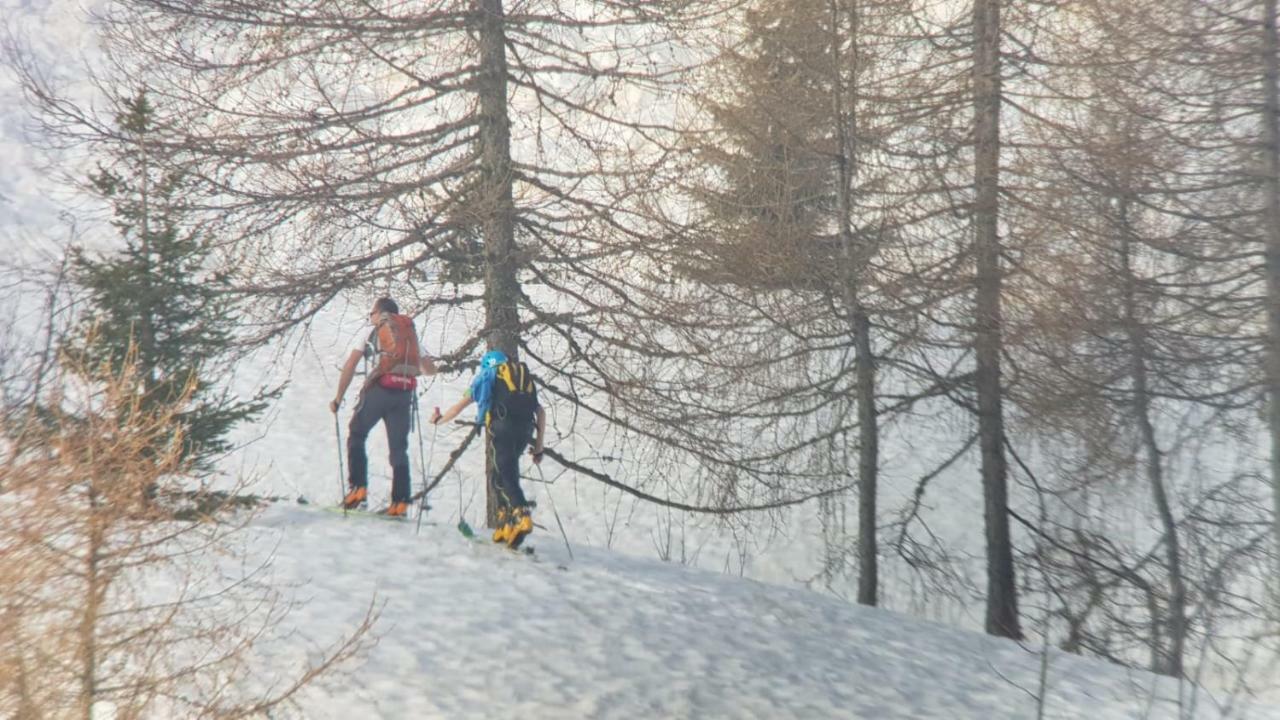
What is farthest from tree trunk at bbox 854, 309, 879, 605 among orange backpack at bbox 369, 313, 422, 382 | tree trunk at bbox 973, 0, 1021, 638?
orange backpack at bbox 369, 313, 422, 382

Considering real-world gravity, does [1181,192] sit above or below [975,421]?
above

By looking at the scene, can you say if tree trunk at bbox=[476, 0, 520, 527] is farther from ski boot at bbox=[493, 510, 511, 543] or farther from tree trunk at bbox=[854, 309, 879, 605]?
tree trunk at bbox=[854, 309, 879, 605]

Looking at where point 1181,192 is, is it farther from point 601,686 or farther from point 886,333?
point 601,686

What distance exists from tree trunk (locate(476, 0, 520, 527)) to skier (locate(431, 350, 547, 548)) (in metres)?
1.40

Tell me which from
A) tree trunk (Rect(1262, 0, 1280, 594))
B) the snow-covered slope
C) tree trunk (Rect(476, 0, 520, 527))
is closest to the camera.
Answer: the snow-covered slope

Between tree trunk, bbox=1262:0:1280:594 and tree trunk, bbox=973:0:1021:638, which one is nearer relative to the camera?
tree trunk, bbox=973:0:1021:638

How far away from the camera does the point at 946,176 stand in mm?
11148

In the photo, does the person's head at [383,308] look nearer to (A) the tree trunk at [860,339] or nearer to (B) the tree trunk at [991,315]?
(A) the tree trunk at [860,339]

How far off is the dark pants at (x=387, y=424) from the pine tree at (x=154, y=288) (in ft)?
3.48

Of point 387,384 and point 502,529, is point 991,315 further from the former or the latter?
point 387,384

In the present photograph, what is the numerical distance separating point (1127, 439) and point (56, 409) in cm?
1341

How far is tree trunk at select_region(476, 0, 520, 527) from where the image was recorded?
33.7ft

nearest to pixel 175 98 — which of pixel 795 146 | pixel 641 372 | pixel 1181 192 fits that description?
pixel 641 372

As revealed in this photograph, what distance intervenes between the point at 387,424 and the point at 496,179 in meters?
2.60
